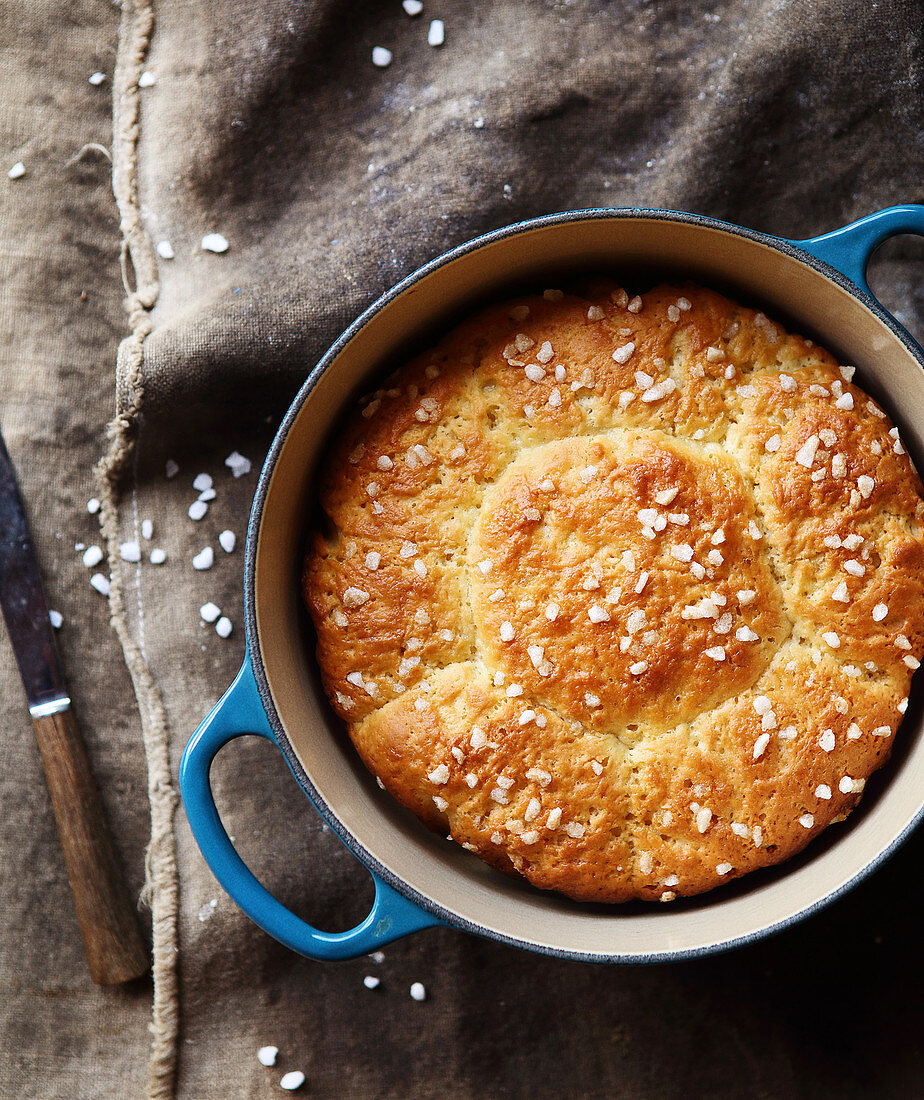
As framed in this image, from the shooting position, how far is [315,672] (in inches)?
80.1

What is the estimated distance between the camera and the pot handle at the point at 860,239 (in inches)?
66.9

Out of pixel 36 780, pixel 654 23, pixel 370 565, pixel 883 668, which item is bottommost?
pixel 36 780

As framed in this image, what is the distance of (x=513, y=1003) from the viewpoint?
2.32 metres

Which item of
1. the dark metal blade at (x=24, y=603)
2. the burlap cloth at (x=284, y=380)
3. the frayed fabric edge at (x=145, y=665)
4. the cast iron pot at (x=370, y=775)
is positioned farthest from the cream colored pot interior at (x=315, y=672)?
the dark metal blade at (x=24, y=603)

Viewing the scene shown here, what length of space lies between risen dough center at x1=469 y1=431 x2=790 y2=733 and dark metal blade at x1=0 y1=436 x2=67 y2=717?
1.24 metres

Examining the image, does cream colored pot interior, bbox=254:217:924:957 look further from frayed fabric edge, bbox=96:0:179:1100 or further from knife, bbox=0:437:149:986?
knife, bbox=0:437:149:986

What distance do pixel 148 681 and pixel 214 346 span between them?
927mm

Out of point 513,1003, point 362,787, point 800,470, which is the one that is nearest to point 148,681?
point 362,787

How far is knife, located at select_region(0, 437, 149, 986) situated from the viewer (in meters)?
2.22

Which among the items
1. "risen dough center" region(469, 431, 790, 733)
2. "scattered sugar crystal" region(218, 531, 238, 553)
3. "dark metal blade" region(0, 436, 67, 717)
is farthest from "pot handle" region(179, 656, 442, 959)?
"dark metal blade" region(0, 436, 67, 717)

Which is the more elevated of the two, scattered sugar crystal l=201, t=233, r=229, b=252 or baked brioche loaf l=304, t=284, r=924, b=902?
scattered sugar crystal l=201, t=233, r=229, b=252

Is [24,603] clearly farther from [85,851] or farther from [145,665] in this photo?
[85,851]

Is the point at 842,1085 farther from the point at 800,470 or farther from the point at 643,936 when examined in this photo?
the point at 800,470

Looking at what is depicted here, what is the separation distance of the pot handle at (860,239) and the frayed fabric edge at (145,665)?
1676 mm
